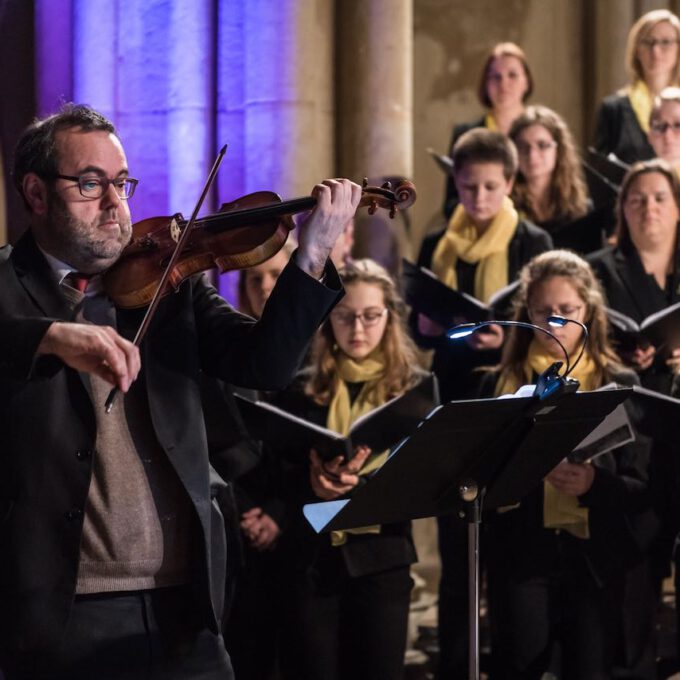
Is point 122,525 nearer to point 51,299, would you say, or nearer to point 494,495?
point 51,299

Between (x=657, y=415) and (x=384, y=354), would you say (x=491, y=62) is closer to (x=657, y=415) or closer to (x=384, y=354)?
(x=384, y=354)

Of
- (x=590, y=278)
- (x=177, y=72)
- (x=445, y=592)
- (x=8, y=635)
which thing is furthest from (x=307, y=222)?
(x=177, y=72)

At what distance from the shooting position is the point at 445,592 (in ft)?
14.4

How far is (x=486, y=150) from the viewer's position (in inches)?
194

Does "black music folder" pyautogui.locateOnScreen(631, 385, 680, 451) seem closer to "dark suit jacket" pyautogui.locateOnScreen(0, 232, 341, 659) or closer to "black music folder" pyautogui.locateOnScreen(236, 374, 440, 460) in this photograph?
"black music folder" pyautogui.locateOnScreen(236, 374, 440, 460)

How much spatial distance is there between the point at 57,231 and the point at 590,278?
2206mm

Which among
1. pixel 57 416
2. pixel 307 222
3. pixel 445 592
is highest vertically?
pixel 307 222

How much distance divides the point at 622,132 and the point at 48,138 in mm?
3991

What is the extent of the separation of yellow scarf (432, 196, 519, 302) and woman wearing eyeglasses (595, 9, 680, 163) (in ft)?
3.72

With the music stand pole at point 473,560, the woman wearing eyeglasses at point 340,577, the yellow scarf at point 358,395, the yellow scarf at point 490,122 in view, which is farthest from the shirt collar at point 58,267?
the yellow scarf at point 490,122

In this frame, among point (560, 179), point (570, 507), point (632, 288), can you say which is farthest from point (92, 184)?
point (560, 179)

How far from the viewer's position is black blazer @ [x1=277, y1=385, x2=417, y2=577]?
382 cm

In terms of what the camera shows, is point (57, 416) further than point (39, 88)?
No

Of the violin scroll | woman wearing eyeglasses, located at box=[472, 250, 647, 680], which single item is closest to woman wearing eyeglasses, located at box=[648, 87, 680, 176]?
woman wearing eyeglasses, located at box=[472, 250, 647, 680]
